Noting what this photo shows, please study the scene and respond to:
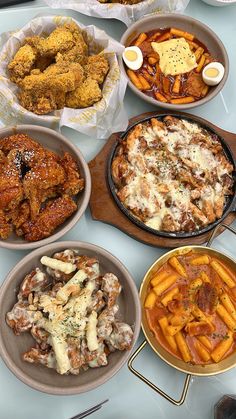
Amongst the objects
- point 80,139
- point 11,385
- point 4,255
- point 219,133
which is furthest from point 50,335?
point 219,133

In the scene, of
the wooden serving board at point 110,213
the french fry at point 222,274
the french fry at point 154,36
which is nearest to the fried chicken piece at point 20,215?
the wooden serving board at point 110,213

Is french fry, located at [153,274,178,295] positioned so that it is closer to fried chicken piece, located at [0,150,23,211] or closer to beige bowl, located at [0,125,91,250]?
beige bowl, located at [0,125,91,250]

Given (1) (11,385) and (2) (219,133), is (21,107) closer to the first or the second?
(2) (219,133)

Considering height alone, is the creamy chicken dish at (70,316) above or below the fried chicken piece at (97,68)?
below

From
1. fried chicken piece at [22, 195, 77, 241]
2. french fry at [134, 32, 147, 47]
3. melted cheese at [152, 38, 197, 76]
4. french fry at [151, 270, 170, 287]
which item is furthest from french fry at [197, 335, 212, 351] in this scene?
french fry at [134, 32, 147, 47]

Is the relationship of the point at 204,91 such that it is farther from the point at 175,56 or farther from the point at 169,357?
the point at 169,357

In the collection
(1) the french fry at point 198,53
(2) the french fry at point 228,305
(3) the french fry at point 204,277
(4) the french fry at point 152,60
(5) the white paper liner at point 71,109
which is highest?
(1) the french fry at point 198,53

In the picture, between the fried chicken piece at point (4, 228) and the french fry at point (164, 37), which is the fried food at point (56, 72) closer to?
the french fry at point (164, 37)
